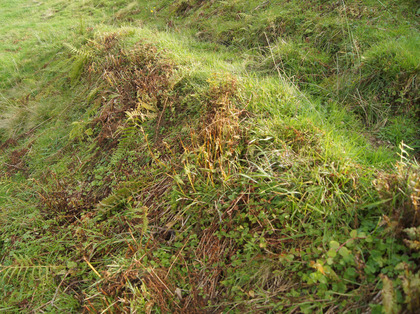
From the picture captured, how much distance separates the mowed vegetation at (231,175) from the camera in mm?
2025

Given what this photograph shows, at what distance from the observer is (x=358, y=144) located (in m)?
3.17

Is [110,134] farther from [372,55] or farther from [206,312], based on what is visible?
[372,55]

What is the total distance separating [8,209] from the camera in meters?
3.95

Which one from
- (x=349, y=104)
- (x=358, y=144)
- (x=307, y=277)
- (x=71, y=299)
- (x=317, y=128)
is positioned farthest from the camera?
(x=349, y=104)

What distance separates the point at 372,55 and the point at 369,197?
8.38 feet

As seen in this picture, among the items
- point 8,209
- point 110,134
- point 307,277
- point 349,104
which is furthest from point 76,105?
point 307,277

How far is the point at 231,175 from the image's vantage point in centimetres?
265

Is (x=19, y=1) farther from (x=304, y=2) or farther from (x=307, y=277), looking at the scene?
(x=307, y=277)

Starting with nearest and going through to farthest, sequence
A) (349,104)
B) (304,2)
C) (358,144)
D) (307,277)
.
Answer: (307,277), (358,144), (349,104), (304,2)

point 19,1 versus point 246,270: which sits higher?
point 19,1

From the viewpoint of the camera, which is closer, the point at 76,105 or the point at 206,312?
the point at 206,312

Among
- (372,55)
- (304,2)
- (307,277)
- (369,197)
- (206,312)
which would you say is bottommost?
(206,312)

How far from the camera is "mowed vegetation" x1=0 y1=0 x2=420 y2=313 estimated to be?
2025 mm

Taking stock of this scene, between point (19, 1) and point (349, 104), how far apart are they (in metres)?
17.1
